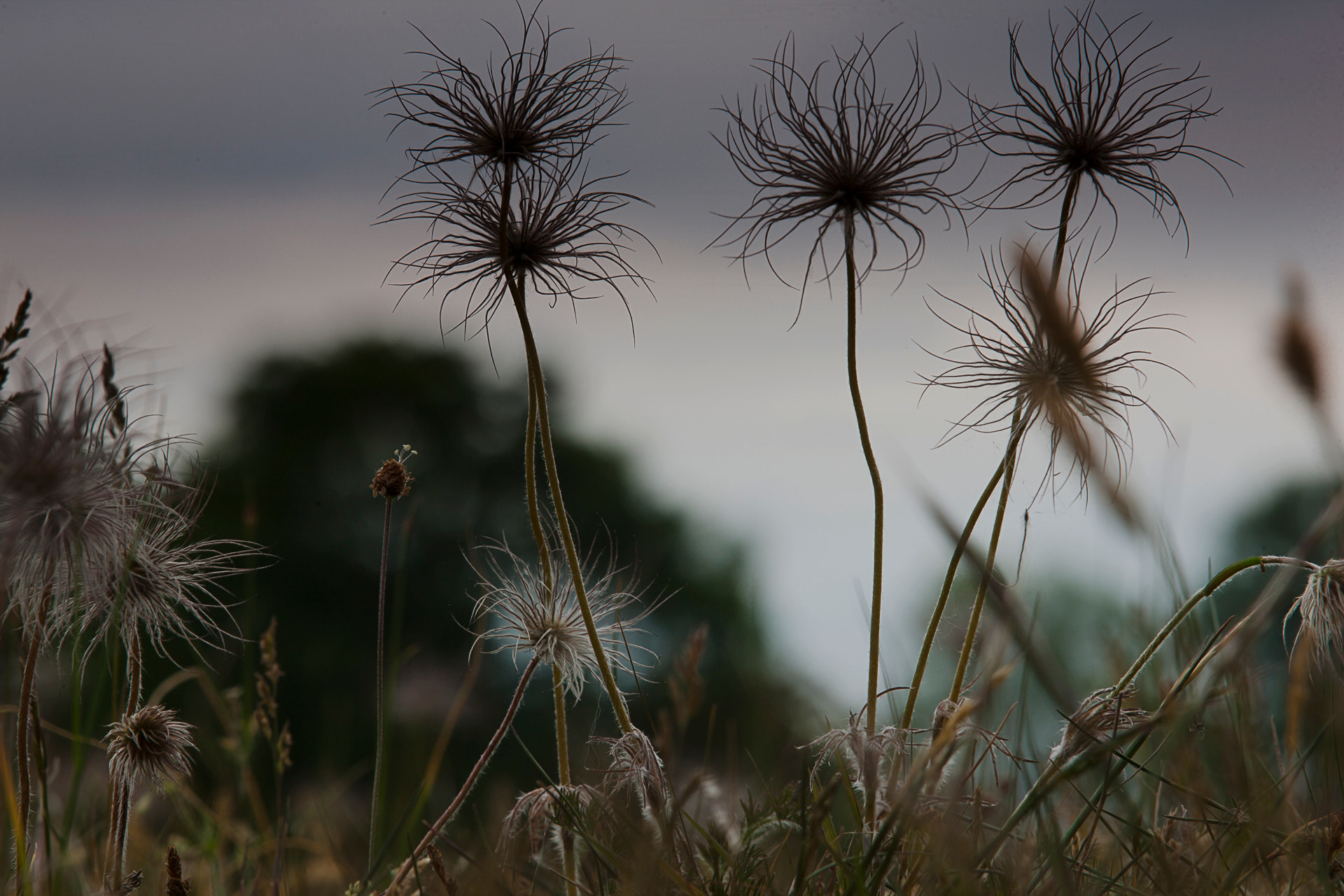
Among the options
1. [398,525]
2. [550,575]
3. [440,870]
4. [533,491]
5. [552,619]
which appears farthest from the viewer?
[398,525]

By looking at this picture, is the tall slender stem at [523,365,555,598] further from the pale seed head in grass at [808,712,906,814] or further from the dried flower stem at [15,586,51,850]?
the dried flower stem at [15,586,51,850]

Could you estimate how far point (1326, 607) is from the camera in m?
2.00

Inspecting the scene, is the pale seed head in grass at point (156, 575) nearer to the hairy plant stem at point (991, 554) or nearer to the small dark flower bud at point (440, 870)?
the small dark flower bud at point (440, 870)

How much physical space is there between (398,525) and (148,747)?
15.6 metres

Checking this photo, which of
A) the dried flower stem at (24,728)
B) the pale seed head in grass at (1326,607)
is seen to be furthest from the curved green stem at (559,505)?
the pale seed head in grass at (1326,607)

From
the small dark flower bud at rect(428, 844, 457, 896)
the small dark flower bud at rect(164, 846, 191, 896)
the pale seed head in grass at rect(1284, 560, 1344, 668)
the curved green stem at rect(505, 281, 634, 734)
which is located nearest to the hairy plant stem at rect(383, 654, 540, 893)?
the small dark flower bud at rect(428, 844, 457, 896)

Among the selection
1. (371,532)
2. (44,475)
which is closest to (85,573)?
(44,475)

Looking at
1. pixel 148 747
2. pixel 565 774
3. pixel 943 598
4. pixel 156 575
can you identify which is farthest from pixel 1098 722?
pixel 156 575

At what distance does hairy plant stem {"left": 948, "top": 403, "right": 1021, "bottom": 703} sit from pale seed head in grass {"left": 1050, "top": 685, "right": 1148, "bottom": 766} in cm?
24

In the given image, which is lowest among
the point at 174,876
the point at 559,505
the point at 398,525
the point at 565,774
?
the point at 174,876

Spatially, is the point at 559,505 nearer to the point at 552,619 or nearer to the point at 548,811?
the point at 552,619

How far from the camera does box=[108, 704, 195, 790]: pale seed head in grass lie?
84.7 inches

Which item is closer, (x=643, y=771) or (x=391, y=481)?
(x=643, y=771)

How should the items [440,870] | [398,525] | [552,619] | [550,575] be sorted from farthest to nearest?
1. [398,525]
2. [552,619]
3. [550,575]
4. [440,870]
